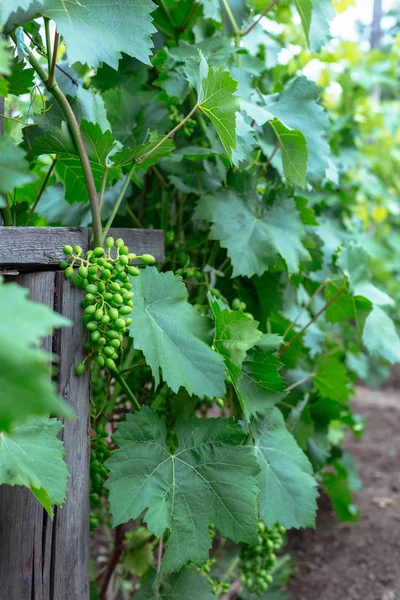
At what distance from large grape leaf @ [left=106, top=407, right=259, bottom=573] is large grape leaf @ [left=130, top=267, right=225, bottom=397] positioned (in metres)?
0.20

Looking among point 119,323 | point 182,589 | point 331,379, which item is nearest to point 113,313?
point 119,323

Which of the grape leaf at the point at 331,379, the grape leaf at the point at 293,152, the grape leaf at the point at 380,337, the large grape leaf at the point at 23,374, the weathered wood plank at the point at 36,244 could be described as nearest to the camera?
the large grape leaf at the point at 23,374

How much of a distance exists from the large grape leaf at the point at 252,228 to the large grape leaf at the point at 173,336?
11.5 inches

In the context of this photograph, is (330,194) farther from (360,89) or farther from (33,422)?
(33,422)

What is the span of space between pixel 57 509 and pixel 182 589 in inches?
22.4

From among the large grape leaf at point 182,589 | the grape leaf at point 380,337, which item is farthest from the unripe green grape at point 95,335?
the grape leaf at point 380,337

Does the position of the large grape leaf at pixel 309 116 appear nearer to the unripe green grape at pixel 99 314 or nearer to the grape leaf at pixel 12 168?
the unripe green grape at pixel 99 314

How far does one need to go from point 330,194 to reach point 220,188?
33.4 inches

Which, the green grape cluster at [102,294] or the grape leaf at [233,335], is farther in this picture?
the grape leaf at [233,335]

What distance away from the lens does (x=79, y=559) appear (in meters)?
1.20

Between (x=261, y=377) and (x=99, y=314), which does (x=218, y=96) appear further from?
(x=261, y=377)

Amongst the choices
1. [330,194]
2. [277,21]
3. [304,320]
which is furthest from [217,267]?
[277,21]

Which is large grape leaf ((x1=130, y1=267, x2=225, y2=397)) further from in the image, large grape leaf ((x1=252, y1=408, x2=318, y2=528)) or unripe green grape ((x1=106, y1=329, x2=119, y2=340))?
large grape leaf ((x1=252, y1=408, x2=318, y2=528))

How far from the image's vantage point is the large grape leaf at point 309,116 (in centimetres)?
162
